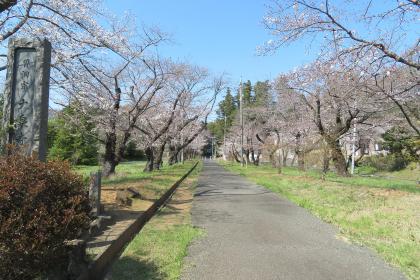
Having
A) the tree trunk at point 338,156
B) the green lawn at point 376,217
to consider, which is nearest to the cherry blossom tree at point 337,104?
the tree trunk at point 338,156

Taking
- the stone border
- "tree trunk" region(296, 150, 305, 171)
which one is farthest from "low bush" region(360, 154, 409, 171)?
the stone border

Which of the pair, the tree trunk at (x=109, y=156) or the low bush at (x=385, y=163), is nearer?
the tree trunk at (x=109, y=156)

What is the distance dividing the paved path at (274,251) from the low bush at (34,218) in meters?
1.70

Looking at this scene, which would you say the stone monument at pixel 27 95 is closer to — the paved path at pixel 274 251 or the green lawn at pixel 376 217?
the paved path at pixel 274 251

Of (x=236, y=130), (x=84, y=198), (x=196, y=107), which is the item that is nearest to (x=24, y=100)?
(x=84, y=198)

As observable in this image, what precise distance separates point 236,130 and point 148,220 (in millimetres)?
62023

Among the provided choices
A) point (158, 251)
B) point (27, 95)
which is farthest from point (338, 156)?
point (27, 95)

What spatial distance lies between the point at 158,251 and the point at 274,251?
6.07ft

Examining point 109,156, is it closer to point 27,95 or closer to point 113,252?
point 27,95

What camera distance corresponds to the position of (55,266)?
4367 millimetres

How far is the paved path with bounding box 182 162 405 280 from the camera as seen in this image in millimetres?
5340

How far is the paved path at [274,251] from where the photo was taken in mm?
5340

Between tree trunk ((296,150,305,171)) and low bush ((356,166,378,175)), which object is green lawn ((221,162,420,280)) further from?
low bush ((356,166,378,175))

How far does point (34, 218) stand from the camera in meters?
4.05
